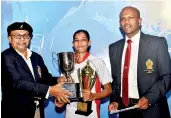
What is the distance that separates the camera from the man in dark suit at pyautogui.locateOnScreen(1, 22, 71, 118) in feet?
8.16

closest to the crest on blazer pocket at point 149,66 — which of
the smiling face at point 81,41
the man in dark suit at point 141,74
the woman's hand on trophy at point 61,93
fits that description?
the man in dark suit at point 141,74

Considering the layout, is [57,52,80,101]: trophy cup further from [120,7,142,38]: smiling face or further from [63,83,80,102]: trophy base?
[120,7,142,38]: smiling face

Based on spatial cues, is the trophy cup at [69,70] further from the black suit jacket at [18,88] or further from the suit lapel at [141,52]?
the suit lapel at [141,52]

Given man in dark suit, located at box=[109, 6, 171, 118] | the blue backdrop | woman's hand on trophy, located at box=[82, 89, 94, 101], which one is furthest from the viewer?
the blue backdrop

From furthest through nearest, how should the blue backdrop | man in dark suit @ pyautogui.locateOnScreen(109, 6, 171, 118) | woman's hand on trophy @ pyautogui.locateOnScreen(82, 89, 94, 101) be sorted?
1. the blue backdrop
2. man in dark suit @ pyautogui.locateOnScreen(109, 6, 171, 118)
3. woman's hand on trophy @ pyautogui.locateOnScreen(82, 89, 94, 101)

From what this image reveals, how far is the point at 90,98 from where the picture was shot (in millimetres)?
2459

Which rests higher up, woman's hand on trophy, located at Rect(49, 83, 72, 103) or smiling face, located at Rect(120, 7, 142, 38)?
smiling face, located at Rect(120, 7, 142, 38)

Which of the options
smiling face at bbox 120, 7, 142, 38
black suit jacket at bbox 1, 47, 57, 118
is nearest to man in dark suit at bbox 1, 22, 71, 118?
black suit jacket at bbox 1, 47, 57, 118

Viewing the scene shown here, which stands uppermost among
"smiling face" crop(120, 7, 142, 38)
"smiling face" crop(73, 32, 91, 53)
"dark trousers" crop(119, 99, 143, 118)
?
"smiling face" crop(120, 7, 142, 38)

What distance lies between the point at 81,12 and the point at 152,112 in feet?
4.51

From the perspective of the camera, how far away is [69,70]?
251 centimetres

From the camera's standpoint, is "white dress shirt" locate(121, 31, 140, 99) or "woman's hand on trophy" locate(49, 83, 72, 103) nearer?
"woman's hand on trophy" locate(49, 83, 72, 103)

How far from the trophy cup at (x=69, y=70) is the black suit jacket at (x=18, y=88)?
0.75ft

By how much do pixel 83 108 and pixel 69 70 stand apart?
39 cm
